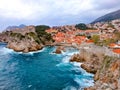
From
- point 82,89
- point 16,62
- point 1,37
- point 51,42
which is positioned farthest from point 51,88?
point 1,37

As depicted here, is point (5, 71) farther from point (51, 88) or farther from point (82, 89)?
point (82, 89)

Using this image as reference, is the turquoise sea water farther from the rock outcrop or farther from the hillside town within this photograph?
the hillside town

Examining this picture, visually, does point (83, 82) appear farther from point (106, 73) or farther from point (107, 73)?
point (107, 73)

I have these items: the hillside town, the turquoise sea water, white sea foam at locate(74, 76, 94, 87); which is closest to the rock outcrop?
white sea foam at locate(74, 76, 94, 87)

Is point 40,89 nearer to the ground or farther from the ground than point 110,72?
nearer to the ground

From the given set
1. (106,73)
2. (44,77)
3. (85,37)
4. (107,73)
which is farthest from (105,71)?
(85,37)

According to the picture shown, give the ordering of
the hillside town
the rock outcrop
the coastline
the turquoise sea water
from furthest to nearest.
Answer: the hillside town
the turquoise sea water
the coastline
the rock outcrop

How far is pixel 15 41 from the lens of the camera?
303ft

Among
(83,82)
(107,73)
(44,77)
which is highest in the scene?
(107,73)

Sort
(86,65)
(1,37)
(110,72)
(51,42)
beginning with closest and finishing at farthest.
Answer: (110,72) → (86,65) → (51,42) → (1,37)

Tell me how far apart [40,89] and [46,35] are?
7506cm

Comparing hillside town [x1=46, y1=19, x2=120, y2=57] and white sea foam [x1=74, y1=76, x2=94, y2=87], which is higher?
hillside town [x1=46, y1=19, x2=120, y2=57]

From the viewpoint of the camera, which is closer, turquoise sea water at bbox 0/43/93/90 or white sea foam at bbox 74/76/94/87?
white sea foam at bbox 74/76/94/87

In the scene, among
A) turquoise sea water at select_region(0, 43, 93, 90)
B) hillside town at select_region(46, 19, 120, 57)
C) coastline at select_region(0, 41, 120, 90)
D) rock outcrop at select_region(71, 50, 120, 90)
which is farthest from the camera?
hillside town at select_region(46, 19, 120, 57)
